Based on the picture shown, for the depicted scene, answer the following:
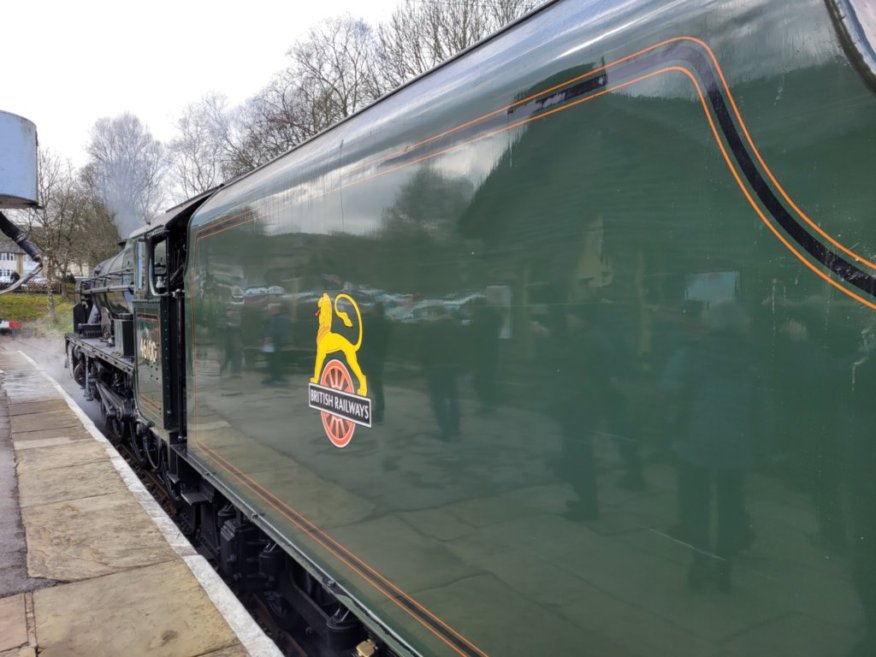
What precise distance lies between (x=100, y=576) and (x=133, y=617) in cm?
81

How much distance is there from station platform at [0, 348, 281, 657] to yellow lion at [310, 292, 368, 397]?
163 centimetres

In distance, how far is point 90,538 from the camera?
203 inches

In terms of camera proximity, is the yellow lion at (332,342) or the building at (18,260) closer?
the yellow lion at (332,342)

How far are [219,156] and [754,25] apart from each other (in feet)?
98.0

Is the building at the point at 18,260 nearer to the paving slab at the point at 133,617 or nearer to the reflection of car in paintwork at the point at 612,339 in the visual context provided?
the paving slab at the point at 133,617

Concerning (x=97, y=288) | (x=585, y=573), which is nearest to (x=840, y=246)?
(x=585, y=573)

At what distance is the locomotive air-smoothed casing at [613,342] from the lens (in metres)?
1.12

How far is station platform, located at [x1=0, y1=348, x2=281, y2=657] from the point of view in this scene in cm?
351

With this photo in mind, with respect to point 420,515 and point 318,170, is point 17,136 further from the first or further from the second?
point 420,515

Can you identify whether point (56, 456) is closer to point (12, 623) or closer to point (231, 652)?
point (12, 623)

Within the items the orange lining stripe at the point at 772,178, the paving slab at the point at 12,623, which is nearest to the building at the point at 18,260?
the paving slab at the point at 12,623

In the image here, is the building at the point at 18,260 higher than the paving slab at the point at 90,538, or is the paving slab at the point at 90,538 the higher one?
the building at the point at 18,260

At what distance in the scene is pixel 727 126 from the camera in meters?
1.26

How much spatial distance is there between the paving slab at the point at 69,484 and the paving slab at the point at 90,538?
0.58ft
